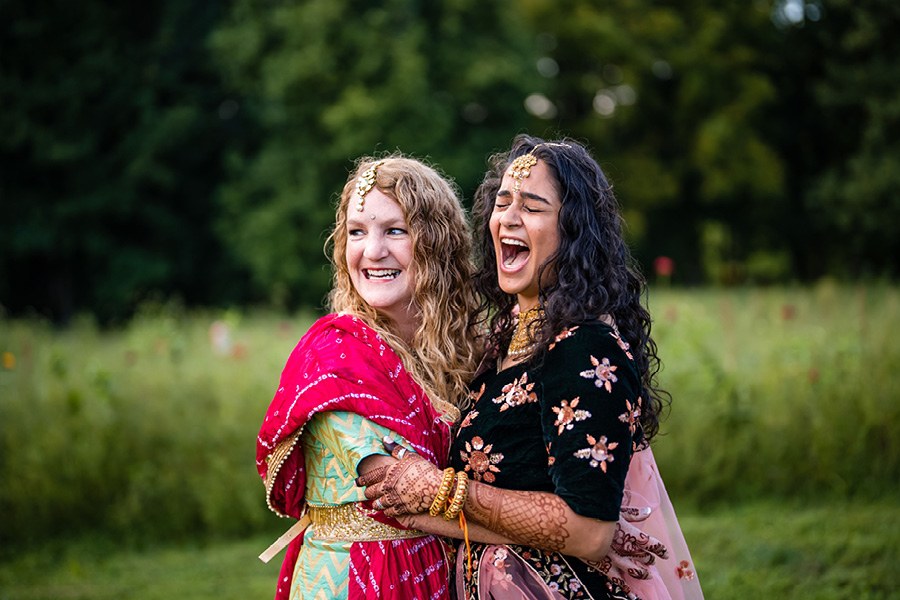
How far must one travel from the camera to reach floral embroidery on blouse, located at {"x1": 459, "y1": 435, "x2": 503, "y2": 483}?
2.43m

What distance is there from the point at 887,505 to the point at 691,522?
1.49 m

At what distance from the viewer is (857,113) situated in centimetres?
2592

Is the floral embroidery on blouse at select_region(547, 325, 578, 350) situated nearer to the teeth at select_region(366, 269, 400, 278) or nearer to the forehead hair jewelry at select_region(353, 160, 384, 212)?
the teeth at select_region(366, 269, 400, 278)

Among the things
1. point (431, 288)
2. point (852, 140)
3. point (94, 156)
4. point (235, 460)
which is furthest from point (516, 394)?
point (852, 140)

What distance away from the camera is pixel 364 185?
2844mm

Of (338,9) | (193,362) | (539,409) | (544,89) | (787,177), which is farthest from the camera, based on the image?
(787,177)

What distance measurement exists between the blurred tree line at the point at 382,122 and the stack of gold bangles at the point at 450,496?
58.5 feet

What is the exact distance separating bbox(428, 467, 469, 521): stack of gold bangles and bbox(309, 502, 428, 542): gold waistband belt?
1.11 ft

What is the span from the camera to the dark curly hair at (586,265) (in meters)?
2.37

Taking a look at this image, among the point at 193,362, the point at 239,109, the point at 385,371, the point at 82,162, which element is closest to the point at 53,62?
the point at 82,162

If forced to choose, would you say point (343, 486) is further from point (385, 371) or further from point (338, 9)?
point (338, 9)

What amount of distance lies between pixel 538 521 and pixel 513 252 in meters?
0.76

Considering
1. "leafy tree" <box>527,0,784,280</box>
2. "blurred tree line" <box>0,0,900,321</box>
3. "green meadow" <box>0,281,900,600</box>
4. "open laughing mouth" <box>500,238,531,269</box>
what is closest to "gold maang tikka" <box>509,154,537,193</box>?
"open laughing mouth" <box>500,238,531,269</box>

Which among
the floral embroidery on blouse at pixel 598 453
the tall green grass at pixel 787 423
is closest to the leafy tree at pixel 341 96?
the tall green grass at pixel 787 423
